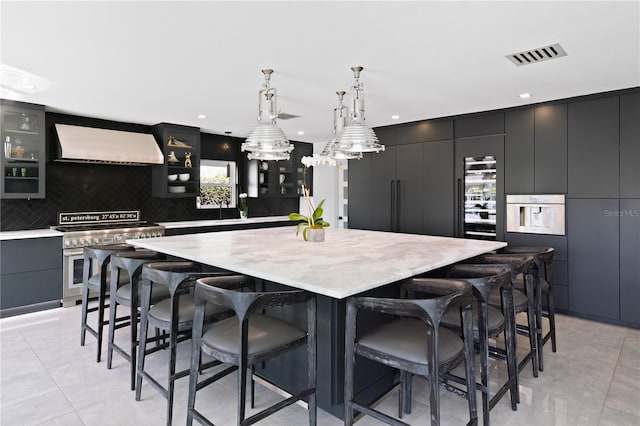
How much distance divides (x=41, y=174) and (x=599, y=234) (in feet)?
21.0

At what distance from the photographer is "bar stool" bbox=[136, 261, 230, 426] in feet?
7.07

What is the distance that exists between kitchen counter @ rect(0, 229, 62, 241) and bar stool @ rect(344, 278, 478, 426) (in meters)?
4.13

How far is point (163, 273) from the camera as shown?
7.13ft

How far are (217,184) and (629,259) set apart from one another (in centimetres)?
581

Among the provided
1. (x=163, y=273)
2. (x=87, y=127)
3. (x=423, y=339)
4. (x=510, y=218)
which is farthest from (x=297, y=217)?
(x=87, y=127)

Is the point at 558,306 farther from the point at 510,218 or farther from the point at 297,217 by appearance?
the point at 297,217

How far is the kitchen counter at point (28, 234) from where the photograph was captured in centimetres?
416

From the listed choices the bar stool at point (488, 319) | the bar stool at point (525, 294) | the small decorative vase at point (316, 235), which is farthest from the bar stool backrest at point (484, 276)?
the small decorative vase at point (316, 235)

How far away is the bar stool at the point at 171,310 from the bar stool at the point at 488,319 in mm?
1423

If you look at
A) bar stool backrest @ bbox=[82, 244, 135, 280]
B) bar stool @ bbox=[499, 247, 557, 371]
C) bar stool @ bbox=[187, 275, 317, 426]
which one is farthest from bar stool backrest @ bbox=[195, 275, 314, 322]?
bar stool @ bbox=[499, 247, 557, 371]

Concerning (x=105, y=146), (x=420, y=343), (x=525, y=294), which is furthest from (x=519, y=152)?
(x=105, y=146)

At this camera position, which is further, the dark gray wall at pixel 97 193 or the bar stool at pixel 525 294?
the dark gray wall at pixel 97 193

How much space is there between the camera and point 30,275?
4297 millimetres

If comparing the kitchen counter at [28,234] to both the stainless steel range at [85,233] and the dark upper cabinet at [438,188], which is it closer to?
the stainless steel range at [85,233]
